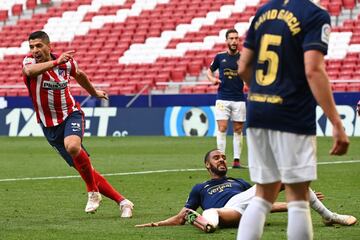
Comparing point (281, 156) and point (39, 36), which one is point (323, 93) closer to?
point (281, 156)

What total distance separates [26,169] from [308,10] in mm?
12002

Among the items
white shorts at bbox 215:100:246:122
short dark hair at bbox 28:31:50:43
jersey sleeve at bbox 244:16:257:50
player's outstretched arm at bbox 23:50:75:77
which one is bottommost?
white shorts at bbox 215:100:246:122

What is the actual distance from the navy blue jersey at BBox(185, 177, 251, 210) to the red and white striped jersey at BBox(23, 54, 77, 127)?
2.05m

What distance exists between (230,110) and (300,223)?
12110 mm

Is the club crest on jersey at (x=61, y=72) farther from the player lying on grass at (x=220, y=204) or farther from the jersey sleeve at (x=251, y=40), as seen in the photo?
the jersey sleeve at (x=251, y=40)

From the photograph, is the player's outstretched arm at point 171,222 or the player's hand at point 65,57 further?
the player's hand at point 65,57

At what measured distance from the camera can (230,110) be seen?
18.5m

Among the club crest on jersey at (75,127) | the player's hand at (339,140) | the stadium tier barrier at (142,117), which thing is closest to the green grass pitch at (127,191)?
the club crest on jersey at (75,127)

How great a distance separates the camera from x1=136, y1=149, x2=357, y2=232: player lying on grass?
9.13m

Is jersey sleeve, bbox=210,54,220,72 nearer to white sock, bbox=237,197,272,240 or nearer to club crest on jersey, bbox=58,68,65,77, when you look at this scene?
club crest on jersey, bbox=58,68,65,77

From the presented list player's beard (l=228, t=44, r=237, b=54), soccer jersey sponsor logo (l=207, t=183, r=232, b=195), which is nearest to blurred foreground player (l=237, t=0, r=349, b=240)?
soccer jersey sponsor logo (l=207, t=183, r=232, b=195)

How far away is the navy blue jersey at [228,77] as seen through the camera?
1833 centimetres

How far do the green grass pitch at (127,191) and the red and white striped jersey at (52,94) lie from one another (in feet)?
3.36

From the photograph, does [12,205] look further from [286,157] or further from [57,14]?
[57,14]
